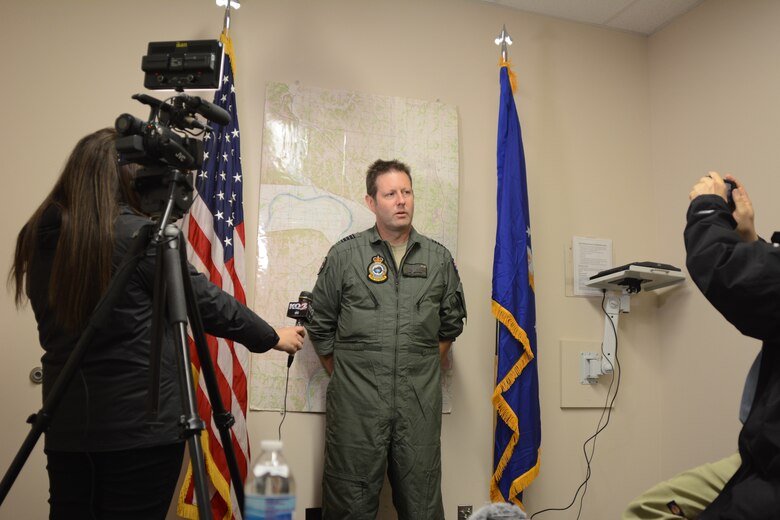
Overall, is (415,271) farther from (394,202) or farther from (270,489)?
(270,489)

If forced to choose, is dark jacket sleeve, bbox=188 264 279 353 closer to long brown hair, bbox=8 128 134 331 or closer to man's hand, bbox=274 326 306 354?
man's hand, bbox=274 326 306 354

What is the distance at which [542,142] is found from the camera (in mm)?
3529

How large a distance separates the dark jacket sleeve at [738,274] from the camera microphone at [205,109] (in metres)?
1.16

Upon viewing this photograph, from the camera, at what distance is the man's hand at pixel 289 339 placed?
1.71m

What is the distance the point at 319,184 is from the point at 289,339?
1466mm

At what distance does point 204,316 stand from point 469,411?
6.29 feet

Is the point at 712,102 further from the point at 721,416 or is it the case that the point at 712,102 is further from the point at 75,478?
the point at 75,478

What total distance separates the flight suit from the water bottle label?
161cm

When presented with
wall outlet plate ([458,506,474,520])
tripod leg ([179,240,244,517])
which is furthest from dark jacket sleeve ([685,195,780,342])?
wall outlet plate ([458,506,474,520])

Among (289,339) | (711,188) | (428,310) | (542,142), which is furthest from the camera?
(542,142)

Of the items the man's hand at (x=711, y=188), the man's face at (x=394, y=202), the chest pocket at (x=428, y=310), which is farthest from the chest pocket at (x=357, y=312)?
the man's hand at (x=711, y=188)

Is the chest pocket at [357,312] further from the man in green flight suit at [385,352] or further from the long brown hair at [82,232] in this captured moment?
the long brown hair at [82,232]

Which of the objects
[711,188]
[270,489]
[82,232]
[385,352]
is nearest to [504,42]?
[385,352]

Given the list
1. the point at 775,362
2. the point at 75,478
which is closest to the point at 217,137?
the point at 75,478
